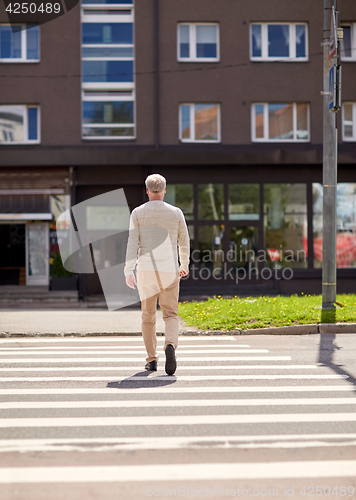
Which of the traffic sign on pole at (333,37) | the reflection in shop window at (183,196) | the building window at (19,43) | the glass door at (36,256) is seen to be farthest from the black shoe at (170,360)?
the building window at (19,43)

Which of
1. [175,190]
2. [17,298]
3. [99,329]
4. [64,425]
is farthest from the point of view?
[175,190]

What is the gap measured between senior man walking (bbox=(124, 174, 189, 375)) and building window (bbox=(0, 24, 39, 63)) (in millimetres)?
16214

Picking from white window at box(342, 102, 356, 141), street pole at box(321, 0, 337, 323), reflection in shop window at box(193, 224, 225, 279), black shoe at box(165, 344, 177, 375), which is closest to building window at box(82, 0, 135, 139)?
reflection in shop window at box(193, 224, 225, 279)

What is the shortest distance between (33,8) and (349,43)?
11.3 m

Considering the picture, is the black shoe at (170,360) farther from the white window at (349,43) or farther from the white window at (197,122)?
the white window at (349,43)

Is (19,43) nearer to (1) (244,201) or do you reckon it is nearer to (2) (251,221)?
(1) (244,201)

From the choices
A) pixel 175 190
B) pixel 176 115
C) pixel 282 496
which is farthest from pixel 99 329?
pixel 176 115

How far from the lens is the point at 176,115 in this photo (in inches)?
811

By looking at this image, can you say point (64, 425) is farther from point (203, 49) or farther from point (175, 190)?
point (203, 49)

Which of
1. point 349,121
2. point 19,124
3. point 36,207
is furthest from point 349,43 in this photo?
point 36,207

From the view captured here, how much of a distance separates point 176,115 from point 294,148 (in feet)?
14.1

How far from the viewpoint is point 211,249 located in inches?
805

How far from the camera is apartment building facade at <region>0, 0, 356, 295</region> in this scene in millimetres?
20375

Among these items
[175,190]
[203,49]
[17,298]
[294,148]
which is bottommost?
[17,298]
